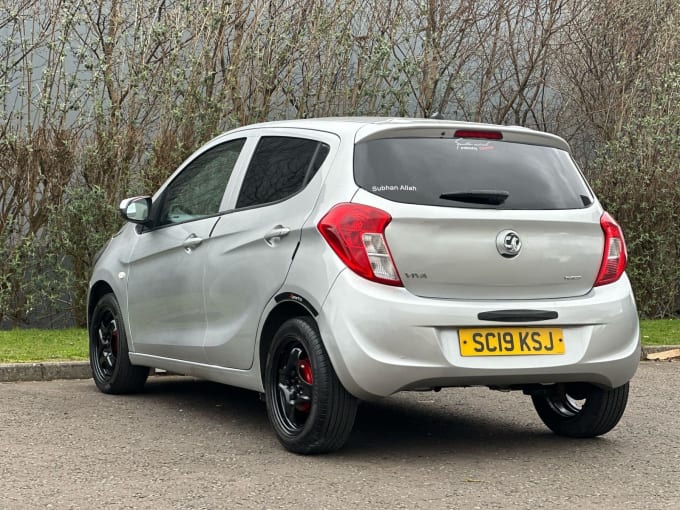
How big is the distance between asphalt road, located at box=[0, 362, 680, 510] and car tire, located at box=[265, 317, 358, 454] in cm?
12

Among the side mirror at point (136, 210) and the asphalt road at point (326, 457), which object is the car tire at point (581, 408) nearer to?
the asphalt road at point (326, 457)

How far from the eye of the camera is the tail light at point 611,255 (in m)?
6.35

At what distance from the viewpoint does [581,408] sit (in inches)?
272

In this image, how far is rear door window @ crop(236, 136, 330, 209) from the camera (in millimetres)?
6465

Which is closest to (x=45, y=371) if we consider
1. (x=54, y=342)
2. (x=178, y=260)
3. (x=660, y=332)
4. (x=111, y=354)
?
(x=111, y=354)

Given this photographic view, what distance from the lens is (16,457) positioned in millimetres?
6148

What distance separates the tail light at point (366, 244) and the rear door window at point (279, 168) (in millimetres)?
561

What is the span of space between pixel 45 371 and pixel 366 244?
4.21 meters

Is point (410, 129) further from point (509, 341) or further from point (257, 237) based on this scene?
point (509, 341)

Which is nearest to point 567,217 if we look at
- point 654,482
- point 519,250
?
point 519,250

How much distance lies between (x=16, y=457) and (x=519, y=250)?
2744 mm

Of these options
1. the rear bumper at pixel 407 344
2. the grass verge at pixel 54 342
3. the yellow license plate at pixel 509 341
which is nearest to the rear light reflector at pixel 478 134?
the rear bumper at pixel 407 344

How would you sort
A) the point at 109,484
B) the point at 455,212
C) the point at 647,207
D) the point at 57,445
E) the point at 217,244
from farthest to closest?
the point at 647,207 < the point at 217,244 < the point at 57,445 < the point at 455,212 < the point at 109,484

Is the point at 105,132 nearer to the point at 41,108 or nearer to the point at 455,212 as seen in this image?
the point at 41,108
